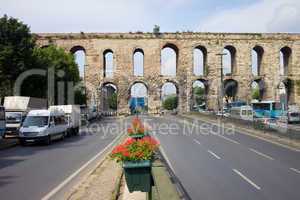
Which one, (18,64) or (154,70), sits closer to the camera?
(18,64)

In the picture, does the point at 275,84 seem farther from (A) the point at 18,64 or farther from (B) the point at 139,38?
(A) the point at 18,64

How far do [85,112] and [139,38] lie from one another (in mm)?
27082

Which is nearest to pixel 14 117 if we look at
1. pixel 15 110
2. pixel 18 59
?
pixel 15 110

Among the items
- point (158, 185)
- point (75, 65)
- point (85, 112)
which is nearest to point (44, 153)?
point (158, 185)

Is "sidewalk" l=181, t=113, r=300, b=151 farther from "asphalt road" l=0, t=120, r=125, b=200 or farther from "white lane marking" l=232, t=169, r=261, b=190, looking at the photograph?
"asphalt road" l=0, t=120, r=125, b=200

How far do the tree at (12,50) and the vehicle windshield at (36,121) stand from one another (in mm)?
16161

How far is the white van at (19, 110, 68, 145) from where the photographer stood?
989 inches

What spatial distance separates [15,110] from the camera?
3494cm

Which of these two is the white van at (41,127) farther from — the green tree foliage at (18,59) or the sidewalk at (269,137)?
the green tree foliage at (18,59)

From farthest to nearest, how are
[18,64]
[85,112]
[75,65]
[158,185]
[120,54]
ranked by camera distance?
[120,54]
[75,65]
[85,112]
[18,64]
[158,185]

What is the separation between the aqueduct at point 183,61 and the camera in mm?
76625

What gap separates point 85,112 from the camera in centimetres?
5388

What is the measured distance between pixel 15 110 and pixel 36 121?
9.36m

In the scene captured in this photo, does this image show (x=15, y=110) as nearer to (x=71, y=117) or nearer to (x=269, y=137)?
(x=71, y=117)
